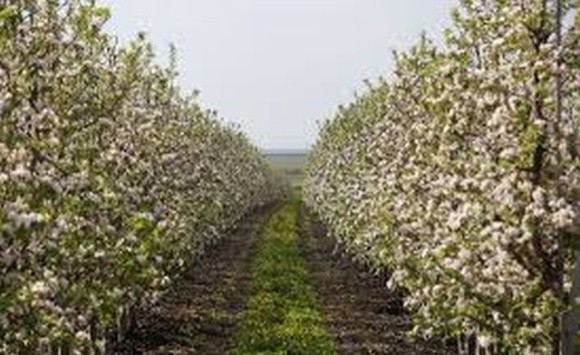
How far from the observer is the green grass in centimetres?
3045

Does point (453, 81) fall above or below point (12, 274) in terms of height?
above

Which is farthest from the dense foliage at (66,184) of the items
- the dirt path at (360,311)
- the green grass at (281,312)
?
the dirt path at (360,311)

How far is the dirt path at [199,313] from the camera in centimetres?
3195

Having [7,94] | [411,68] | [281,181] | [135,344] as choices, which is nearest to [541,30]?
[7,94]

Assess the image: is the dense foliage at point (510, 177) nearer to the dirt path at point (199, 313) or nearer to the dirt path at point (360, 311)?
the dirt path at point (360, 311)

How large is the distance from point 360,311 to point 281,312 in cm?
364

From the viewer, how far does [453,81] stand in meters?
18.1

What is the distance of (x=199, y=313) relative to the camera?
38.7 meters

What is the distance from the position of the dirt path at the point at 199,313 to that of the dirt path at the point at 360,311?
319cm

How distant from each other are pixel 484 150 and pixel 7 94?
711 centimetres

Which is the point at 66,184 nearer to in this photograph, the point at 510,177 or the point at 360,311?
the point at 510,177

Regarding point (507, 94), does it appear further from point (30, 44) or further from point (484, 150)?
point (30, 44)

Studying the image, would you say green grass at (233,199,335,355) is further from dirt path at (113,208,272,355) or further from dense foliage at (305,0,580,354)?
dense foliage at (305,0,580,354)

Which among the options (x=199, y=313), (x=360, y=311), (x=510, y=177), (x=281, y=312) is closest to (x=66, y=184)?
(x=510, y=177)
